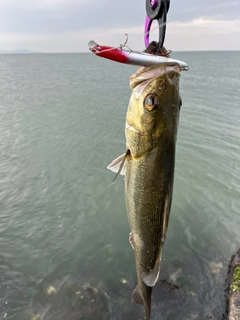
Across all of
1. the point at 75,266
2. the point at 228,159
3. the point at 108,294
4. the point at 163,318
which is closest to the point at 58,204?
the point at 75,266

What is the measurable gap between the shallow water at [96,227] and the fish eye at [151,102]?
535 centimetres

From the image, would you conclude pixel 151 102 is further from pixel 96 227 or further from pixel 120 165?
pixel 96 227

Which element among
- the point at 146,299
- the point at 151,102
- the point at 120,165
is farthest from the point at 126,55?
the point at 146,299

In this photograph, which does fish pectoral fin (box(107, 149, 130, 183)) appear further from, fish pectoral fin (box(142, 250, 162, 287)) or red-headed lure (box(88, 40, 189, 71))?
fish pectoral fin (box(142, 250, 162, 287))

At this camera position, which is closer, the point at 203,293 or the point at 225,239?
the point at 203,293

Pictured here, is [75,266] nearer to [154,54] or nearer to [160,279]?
[160,279]

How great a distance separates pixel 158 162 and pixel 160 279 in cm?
516

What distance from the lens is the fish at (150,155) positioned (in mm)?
2361

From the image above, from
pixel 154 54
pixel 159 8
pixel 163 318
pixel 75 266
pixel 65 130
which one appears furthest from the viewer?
pixel 65 130

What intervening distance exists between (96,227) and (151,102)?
274 inches

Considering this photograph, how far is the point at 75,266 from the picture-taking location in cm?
737

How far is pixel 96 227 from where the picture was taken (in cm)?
877

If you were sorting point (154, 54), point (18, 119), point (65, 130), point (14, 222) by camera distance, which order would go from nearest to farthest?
point (154, 54) → point (14, 222) → point (65, 130) → point (18, 119)

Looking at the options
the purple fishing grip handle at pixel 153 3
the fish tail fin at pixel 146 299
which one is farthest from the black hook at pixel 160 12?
the fish tail fin at pixel 146 299
